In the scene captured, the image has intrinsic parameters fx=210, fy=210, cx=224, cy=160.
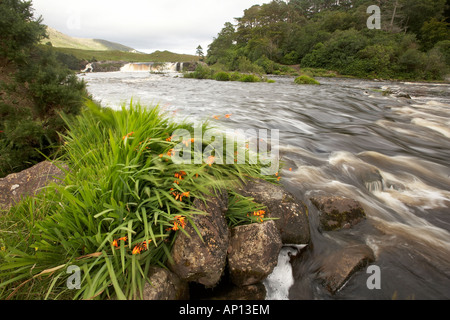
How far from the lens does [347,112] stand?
9.43m

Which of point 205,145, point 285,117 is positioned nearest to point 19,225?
point 205,145

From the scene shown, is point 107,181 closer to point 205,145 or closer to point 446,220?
point 205,145

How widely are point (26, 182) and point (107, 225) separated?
158cm

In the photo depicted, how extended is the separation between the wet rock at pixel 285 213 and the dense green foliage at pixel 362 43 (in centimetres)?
2973

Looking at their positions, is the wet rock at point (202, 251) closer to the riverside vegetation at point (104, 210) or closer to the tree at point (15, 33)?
the riverside vegetation at point (104, 210)

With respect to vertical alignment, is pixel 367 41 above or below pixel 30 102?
above

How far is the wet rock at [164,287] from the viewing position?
148cm

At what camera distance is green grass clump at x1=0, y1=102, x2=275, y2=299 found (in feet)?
4.71

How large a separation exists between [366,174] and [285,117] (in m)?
4.71

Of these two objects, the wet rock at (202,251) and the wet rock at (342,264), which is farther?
the wet rock at (342,264)

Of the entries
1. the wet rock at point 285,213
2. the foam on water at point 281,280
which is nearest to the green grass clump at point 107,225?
the wet rock at point 285,213

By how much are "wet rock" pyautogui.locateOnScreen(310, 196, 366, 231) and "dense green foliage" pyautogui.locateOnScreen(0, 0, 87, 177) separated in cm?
378

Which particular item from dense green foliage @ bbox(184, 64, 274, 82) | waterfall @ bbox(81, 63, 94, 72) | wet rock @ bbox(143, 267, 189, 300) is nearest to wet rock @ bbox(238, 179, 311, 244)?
wet rock @ bbox(143, 267, 189, 300)

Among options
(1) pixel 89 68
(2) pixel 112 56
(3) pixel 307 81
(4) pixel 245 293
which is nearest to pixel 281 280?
(4) pixel 245 293
